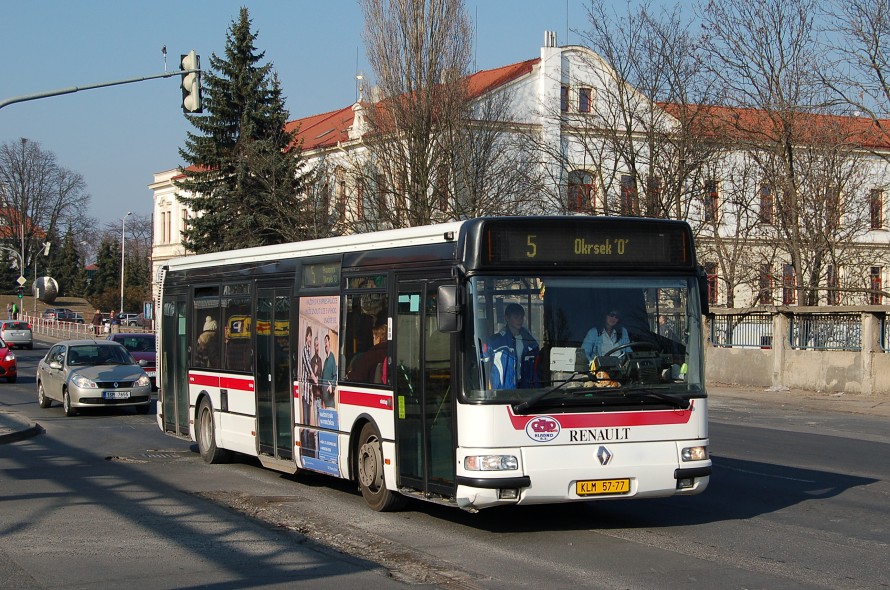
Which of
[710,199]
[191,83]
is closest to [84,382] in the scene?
[191,83]

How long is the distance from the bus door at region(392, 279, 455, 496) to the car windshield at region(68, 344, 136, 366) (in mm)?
17087

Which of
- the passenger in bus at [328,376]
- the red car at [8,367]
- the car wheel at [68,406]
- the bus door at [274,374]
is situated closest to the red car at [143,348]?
the red car at [8,367]

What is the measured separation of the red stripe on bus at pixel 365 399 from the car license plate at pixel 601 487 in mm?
2127

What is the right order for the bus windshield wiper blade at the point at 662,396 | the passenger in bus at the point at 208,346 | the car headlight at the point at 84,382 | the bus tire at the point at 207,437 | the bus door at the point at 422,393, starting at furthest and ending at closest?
1. the car headlight at the point at 84,382
2. the bus tire at the point at 207,437
3. the passenger in bus at the point at 208,346
4. the bus door at the point at 422,393
5. the bus windshield wiper blade at the point at 662,396

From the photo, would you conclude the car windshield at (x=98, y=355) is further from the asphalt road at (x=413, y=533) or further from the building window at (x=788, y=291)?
the building window at (x=788, y=291)

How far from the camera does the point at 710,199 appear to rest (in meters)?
43.9

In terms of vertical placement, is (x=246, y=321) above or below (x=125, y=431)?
above

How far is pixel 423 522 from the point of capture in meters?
10.8

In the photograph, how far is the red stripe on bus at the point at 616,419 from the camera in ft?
31.5

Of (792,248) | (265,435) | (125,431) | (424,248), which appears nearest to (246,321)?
(265,435)

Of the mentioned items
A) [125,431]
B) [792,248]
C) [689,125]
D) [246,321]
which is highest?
[689,125]

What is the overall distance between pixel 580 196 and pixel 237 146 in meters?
18.3

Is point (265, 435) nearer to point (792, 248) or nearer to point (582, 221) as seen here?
point (582, 221)

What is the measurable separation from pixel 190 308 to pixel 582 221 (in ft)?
26.2
